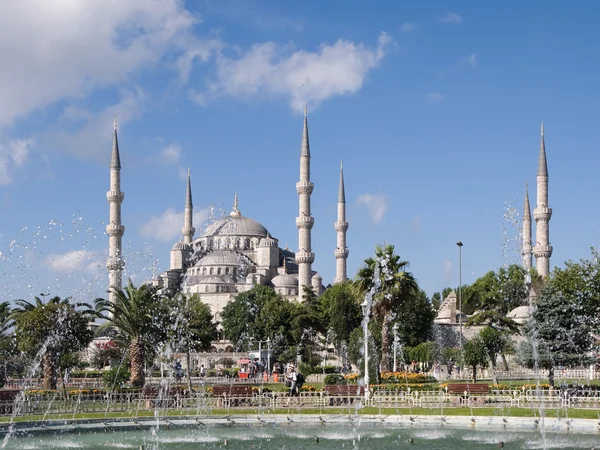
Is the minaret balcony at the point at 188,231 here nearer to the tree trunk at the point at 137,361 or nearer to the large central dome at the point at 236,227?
the large central dome at the point at 236,227

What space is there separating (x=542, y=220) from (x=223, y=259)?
38.0m

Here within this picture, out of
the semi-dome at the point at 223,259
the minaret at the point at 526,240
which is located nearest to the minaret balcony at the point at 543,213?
the minaret at the point at 526,240

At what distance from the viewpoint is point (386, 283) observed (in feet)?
111

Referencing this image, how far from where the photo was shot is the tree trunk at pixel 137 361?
30.9 metres

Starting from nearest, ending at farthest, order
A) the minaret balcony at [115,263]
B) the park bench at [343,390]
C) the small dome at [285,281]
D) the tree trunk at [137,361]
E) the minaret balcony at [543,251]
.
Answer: the park bench at [343,390]
the tree trunk at [137,361]
the minaret balcony at [115,263]
the minaret balcony at [543,251]
the small dome at [285,281]

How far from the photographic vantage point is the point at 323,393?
26312 millimetres

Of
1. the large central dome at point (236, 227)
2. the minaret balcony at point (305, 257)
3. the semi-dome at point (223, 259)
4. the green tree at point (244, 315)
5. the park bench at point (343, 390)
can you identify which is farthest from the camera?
the large central dome at point (236, 227)

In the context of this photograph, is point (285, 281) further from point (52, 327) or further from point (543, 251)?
point (52, 327)

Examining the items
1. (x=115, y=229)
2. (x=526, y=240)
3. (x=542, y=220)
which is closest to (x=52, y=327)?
(x=115, y=229)

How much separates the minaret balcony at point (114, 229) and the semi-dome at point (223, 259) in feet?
92.0

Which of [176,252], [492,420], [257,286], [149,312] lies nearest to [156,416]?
[492,420]

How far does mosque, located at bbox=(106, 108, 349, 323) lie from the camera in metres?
67.5

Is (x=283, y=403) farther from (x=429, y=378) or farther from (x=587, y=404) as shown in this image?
(x=429, y=378)

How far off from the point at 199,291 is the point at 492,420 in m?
69.3
